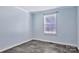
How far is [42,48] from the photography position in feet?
3.49

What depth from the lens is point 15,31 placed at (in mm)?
1164

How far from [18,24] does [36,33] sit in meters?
0.36

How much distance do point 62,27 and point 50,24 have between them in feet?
0.77

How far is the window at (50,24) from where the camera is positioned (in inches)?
42.9

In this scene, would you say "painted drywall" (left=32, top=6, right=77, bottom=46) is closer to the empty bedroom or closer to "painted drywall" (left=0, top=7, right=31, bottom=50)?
the empty bedroom

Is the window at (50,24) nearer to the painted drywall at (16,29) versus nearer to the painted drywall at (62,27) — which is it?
the painted drywall at (62,27)

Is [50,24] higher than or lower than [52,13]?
lower

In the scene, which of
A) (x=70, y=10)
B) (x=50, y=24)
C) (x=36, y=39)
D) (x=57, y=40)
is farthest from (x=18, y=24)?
(x=70, y=10)

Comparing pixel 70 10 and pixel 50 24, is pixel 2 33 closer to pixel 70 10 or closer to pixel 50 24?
pixel 50 24

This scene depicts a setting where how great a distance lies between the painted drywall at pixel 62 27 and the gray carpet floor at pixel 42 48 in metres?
0.08

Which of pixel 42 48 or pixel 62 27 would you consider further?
pixel 62 27

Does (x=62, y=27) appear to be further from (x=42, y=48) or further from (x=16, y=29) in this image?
(x=16, y=29)

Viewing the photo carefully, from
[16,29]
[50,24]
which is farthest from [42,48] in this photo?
[16,29]
